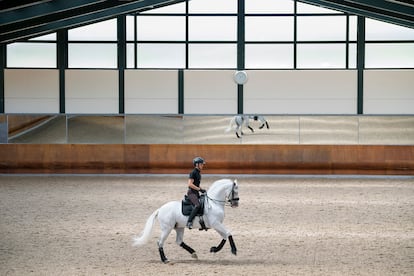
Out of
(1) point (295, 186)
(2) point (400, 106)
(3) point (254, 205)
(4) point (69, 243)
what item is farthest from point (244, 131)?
(4) point (69, 243)

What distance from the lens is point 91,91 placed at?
30641mm

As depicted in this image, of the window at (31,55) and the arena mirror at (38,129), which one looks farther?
the window at (31,55)

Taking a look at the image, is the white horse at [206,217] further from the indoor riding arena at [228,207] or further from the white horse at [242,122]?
the white horse at [242,122]

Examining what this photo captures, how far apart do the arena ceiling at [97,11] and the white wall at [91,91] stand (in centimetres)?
169

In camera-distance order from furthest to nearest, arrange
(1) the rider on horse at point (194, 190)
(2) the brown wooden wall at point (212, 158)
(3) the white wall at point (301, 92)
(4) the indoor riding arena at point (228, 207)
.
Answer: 1. (3) the white wall at point (301, 92)
2. (2) the brown wooden wall at point (212, 158)
3. (4) the indoor riding arena at point (228, 207)
4. (1) the rider on horse at point (194, 190)

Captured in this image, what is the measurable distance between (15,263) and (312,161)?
16.2 meters

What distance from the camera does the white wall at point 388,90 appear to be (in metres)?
30.3

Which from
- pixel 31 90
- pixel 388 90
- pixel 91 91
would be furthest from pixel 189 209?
pixel 31 90

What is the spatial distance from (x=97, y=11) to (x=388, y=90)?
382 inches

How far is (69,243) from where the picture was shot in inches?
550

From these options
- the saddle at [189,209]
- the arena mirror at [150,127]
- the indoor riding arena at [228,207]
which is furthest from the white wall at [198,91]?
the saddle at [189,209]

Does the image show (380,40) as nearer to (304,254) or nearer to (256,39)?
(256,39)

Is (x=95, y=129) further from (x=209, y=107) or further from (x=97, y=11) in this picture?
(x=209, y=107)

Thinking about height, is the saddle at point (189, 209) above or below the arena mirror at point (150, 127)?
below
